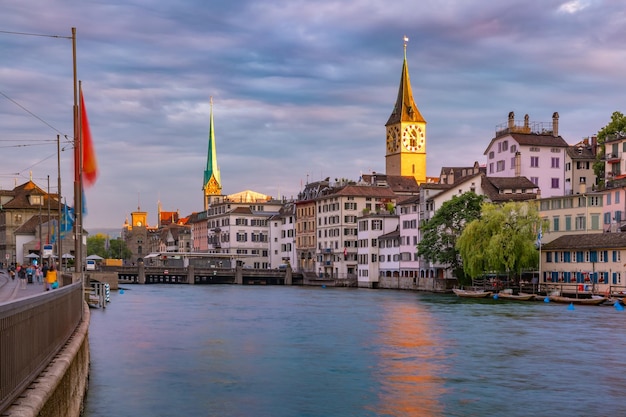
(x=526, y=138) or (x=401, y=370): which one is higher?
(x=526, y=138)

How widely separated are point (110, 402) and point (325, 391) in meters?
7.31

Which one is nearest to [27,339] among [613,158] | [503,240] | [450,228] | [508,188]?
[503,240]

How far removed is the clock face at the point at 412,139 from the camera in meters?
197

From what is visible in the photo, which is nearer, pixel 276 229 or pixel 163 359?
pixel 163 359

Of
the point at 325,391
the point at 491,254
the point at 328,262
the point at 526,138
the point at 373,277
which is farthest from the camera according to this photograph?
the point at 328,262

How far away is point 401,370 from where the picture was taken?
3553 centimetres

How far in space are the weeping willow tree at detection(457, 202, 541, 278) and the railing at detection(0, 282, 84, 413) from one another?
237 feet

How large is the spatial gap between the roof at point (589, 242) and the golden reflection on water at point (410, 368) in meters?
28.3

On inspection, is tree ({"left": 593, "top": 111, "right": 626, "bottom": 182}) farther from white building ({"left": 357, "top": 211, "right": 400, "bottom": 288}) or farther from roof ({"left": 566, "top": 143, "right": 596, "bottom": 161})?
white building ({"left": 357, "top": 211, "right": 400, "bottom": 288})

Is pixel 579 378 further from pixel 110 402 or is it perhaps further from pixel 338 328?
pixel 338 328

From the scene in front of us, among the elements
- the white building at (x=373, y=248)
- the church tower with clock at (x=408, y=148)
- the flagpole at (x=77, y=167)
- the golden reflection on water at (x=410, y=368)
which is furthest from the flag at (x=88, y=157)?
the church tower with clock at (x=408, y=148)

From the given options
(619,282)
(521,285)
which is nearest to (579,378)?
(619,282)

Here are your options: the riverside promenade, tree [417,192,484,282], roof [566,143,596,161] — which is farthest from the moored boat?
the riverside promenade

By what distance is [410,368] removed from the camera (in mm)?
36156
